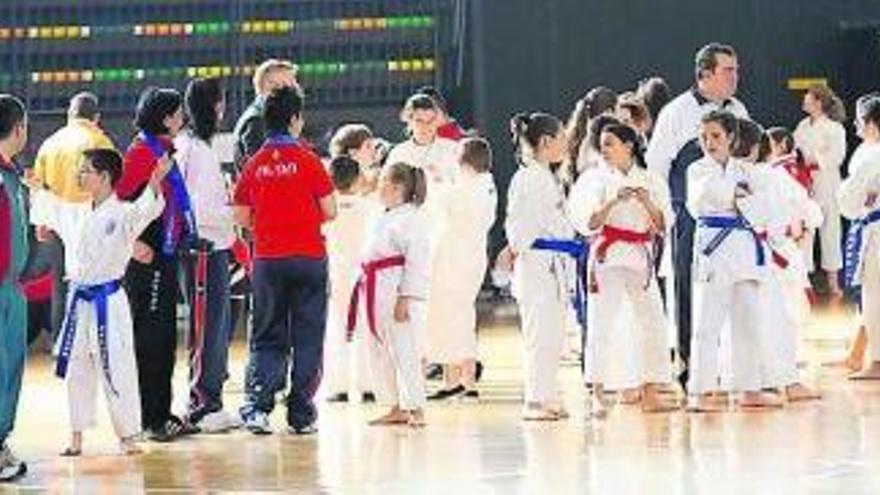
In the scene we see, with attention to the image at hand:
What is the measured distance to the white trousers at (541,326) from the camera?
34.0 ft

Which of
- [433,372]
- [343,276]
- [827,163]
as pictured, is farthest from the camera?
[827,163]

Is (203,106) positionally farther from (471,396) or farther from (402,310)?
(471,396)

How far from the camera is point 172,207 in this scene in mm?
9992

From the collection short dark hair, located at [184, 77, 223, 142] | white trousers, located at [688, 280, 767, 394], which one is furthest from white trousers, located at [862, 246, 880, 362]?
short dark hair, located at [184, 77, 223, 142]

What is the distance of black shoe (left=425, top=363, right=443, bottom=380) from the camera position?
12.5 meters

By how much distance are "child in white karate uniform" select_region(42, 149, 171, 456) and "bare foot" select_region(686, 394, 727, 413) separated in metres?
→ 2.55

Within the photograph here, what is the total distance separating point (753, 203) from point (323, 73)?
740 centimetres

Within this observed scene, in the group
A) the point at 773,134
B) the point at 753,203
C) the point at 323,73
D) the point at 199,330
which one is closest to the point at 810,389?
the point at 753,203

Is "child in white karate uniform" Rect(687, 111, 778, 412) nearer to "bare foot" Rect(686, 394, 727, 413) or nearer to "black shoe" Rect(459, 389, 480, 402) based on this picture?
"bare foot" Rect(686, 394, 727, 413)

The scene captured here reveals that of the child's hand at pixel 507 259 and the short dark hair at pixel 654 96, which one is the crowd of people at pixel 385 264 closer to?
the child's hand at pixel 507 259

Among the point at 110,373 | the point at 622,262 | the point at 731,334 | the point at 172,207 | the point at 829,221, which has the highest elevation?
the point at 829,221

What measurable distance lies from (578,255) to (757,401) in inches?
41.7

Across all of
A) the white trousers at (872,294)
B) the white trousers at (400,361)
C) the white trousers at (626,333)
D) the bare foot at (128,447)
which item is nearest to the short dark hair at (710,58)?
the white trousers at (626,333)

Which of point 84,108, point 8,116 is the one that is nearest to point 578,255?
point 8,116
